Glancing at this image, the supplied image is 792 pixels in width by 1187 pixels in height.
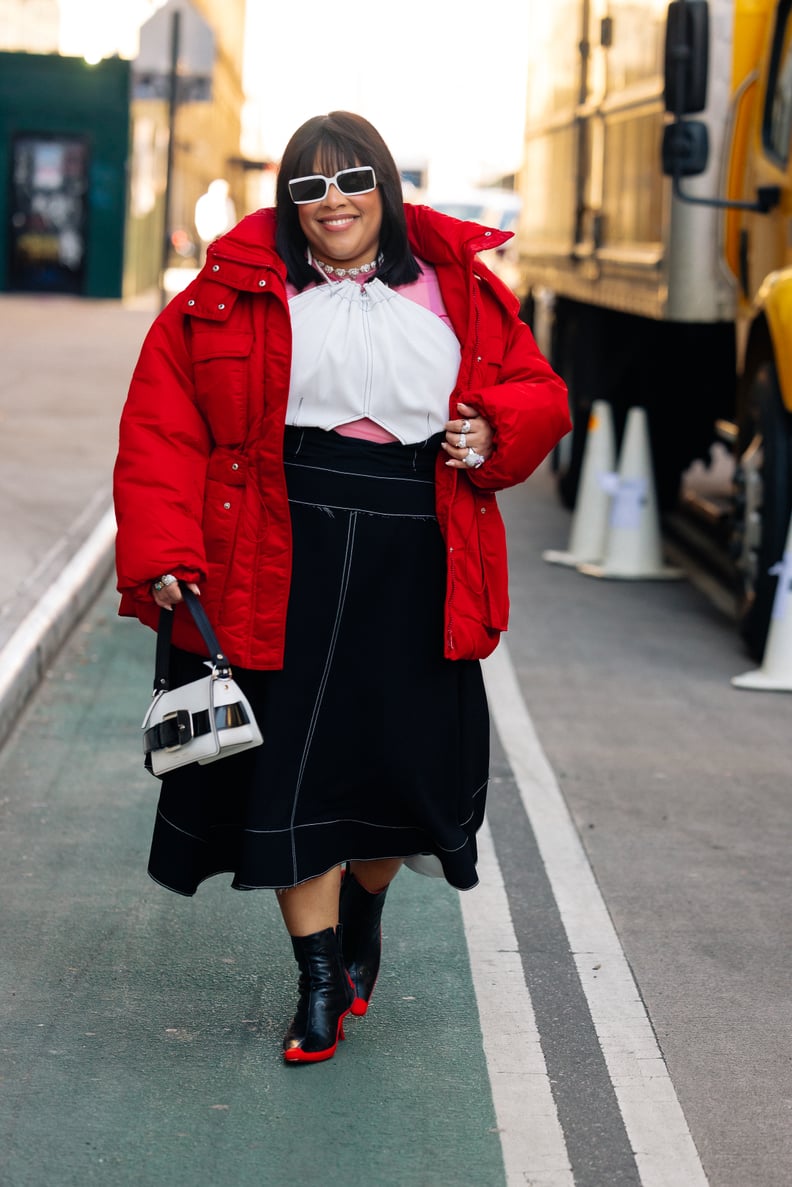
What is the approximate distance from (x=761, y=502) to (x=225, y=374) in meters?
4.81

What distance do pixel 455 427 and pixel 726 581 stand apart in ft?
21.8

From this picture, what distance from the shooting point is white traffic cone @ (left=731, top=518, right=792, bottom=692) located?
773 cm

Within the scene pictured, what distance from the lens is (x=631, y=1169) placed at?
3.53m

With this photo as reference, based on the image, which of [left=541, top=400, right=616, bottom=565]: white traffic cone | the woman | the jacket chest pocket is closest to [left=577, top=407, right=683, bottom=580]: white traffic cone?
[left=541, top=400, right=616, bottom=565]: white traffic cone

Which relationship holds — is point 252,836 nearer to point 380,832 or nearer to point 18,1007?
point 380,832

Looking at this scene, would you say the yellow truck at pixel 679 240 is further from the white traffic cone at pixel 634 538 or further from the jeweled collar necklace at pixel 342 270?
the jeweled collar necklace at pixel 342 270

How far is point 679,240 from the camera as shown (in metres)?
9.16

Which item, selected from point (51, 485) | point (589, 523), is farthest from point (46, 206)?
point (589, 523)

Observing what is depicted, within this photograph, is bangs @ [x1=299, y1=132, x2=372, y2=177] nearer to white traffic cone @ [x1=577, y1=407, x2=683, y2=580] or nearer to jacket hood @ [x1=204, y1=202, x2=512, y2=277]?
jacket hood @ [x1=204, y1=202, x2=512, y2=277]

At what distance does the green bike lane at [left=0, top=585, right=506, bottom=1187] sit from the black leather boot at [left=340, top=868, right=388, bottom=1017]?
73mm

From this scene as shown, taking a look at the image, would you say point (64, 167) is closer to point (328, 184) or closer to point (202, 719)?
point (328, 184)

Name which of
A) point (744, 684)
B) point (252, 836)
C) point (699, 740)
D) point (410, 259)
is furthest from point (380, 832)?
point (744, 684)

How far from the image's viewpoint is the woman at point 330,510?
12.4 feet

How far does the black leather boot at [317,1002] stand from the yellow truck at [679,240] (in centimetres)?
431
